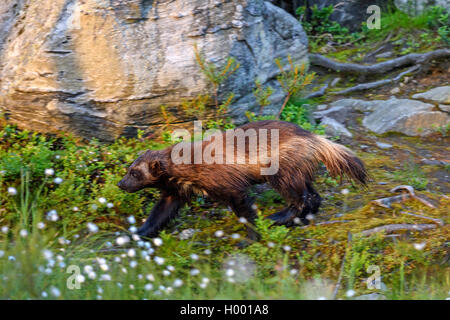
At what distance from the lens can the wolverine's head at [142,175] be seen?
14.8 ft

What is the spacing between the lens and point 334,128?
253 inches

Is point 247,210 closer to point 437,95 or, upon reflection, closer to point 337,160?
point 337,160

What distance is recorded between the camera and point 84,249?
3555mm

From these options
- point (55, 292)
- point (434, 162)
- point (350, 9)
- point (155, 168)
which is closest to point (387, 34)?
point (350, 9)

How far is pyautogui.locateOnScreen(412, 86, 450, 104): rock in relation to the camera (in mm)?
6814

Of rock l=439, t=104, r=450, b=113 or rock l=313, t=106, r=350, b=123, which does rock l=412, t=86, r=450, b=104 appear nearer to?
rock l=439, t=104, r=450, b=113

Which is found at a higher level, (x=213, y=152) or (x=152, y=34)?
(x=152, y=34)

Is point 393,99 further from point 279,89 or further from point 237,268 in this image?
point 237,268

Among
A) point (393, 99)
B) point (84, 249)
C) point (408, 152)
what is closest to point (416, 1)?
point (393, 99)

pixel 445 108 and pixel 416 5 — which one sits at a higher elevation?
pixel 416 5

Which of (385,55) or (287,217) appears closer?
(287,217)

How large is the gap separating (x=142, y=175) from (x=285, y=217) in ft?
4.37

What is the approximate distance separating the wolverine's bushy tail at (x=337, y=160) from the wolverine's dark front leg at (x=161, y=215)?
1317 mm

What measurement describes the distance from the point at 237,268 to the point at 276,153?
3.46 feet
